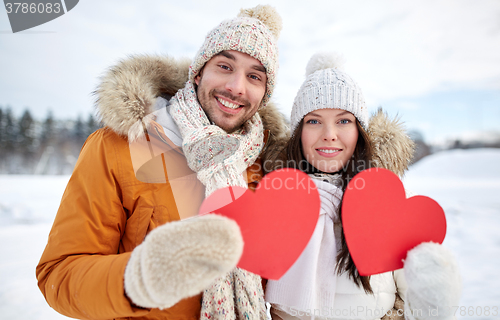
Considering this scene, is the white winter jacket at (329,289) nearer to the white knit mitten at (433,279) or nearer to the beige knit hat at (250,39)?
the white knit mitten at (433,279)

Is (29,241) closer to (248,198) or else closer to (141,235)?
(141,235)

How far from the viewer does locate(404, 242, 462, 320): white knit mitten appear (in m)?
0.85

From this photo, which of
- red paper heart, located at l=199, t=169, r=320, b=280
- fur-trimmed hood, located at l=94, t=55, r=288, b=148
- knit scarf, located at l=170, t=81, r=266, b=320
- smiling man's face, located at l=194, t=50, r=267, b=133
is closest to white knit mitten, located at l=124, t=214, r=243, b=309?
red paper heart, located at l=199, t=169, r=320, b=280

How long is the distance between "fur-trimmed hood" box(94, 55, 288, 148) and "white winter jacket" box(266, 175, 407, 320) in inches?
28.1

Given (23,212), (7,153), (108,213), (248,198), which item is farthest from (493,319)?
(7,153)

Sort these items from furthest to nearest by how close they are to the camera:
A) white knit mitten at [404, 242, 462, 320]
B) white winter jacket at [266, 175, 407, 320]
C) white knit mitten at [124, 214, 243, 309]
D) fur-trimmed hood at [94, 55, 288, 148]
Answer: fur-trimmed hood at [94, 55, 288, 148], white winter jacket at [266, 175, 407, 320], white knit mitten at [404, 242, 462, 320], white knit mitten at [124, 214, 243, 309]

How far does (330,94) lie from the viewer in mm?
1465

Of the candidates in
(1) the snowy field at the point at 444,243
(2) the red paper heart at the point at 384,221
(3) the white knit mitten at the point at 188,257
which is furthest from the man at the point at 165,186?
(1) the snowy field at the point at 444,243

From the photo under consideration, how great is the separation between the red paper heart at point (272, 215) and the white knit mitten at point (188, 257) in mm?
161

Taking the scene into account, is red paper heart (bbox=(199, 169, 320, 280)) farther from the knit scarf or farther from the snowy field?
the snowy field

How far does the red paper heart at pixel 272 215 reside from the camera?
891 millimetres

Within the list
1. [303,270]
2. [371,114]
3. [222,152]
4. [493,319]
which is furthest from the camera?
[493,319]

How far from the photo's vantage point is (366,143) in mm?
1452

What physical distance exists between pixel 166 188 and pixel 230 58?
848mm
